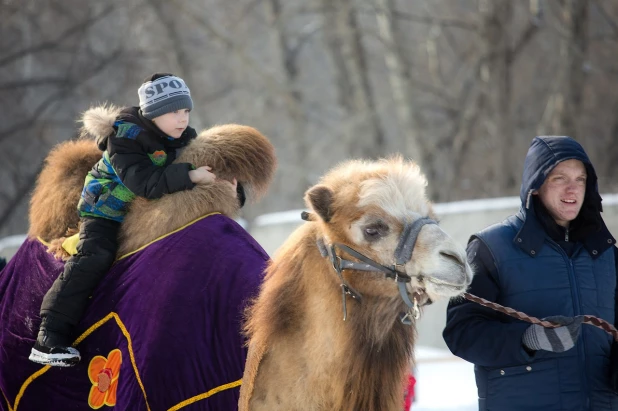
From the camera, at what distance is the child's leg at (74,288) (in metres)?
4.30

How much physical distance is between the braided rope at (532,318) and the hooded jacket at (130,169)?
61.7 inches

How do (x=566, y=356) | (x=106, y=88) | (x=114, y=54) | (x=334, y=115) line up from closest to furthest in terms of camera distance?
(x=566, y=356), (x=114, y=54), (x=106, y=88), (x=334, y=115)

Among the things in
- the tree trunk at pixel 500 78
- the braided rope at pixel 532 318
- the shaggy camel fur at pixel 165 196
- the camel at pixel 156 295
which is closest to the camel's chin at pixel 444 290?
the braided rope at pixel 532 318

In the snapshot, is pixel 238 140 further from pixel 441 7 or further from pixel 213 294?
pixel 441 7

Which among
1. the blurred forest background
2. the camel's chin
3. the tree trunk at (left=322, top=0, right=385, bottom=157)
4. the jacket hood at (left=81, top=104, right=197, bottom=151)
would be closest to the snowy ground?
the jacket hood at (left=81, top=104, right=197, bottom=151)

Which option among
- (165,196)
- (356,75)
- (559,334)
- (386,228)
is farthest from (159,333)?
(356,75)

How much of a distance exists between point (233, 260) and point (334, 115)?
26.1 m

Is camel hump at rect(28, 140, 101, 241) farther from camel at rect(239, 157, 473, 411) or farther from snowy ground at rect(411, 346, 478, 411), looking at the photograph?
snowy ground at rect(411, 346, 478, 411)

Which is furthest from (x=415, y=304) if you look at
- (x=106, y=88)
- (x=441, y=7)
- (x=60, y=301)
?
(x=441, y=7)

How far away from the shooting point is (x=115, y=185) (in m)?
4.48

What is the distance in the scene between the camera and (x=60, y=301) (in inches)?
170

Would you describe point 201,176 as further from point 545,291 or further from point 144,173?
point 545,291

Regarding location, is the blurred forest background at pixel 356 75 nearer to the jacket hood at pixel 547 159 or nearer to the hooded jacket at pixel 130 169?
the hooded jacket at pixel 130 169

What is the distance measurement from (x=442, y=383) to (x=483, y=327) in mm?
6071
